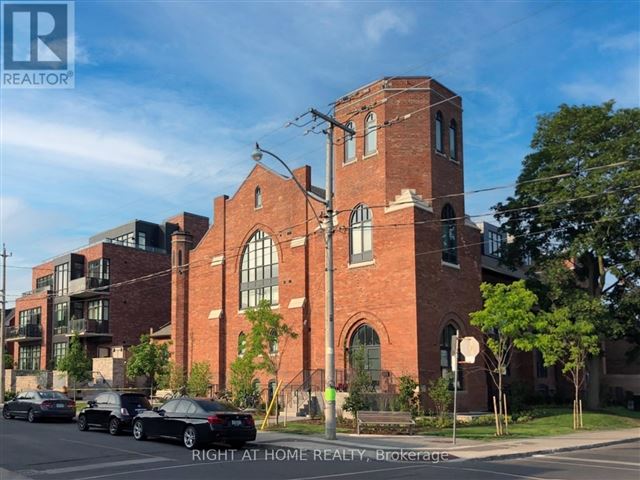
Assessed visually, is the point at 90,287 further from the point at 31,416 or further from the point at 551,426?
the point at 551,426

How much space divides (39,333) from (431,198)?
4310 cm

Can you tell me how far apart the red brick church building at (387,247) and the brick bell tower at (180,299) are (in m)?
6.55

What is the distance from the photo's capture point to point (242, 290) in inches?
1581

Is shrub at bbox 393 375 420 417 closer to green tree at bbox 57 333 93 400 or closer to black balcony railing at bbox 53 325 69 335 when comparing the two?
green tree at bbox 57 333 93 400

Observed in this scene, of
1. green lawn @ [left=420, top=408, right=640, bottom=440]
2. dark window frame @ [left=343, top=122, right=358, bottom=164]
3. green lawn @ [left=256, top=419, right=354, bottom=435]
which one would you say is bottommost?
green lawn @ [left=420, top=408, right=640, bottom=440]

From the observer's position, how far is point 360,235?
32.4 m

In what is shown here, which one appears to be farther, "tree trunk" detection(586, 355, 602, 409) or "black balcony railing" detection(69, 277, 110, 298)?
"black balcony railing" detection(69, 277, 110, 298)

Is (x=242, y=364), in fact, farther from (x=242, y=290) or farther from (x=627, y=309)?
(x=627, y=309)

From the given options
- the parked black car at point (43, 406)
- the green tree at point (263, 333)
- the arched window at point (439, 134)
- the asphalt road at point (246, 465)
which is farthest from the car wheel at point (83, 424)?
the arched window at point (439, 134)

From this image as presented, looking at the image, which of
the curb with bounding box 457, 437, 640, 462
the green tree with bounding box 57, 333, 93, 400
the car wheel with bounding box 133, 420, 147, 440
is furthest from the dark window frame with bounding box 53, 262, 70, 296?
the curb with bounding box 457, 437, 640, 462

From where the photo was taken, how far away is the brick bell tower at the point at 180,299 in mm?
43656

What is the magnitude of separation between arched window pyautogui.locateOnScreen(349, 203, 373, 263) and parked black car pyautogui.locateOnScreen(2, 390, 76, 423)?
1434 centimetres

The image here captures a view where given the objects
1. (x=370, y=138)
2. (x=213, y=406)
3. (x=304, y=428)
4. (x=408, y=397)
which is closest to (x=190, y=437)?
(x=213, y=406)

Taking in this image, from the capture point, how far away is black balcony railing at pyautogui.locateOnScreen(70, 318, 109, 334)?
52719 mm
